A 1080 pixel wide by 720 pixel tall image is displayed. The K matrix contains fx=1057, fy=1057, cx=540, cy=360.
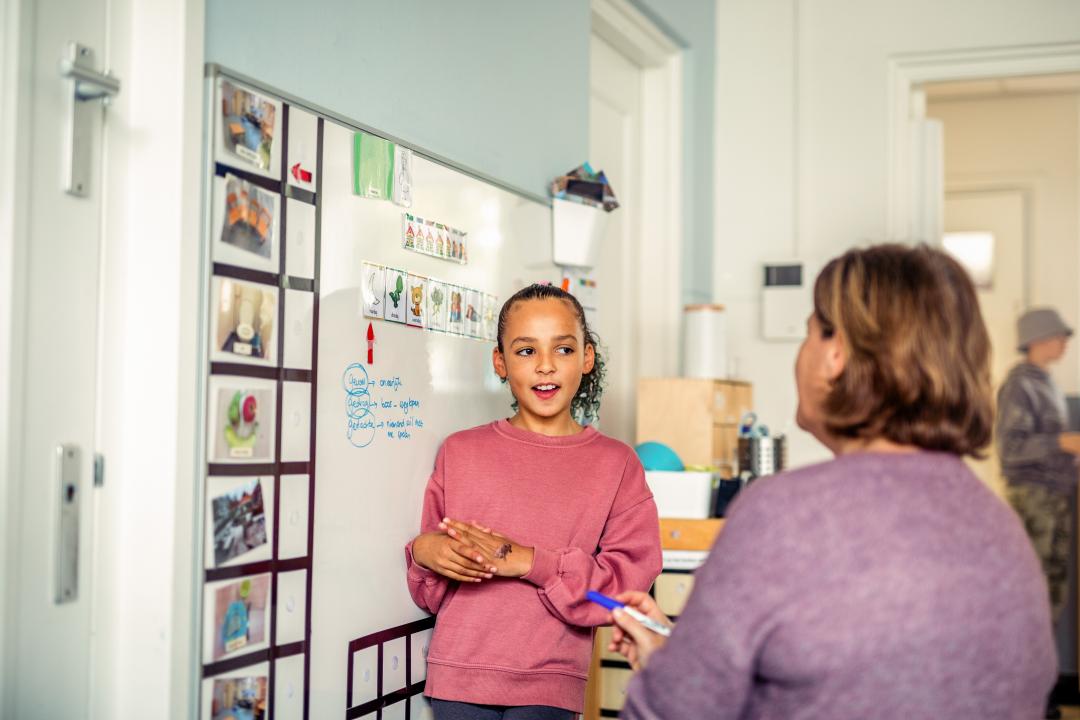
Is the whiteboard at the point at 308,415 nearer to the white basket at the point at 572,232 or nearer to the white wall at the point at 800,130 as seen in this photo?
the white basket at the point at 572,232

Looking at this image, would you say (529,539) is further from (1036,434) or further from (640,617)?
(1036,434)

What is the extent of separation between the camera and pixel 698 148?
12.5 ft

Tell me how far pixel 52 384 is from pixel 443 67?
1.08 m

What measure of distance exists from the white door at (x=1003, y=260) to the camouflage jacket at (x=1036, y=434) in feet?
3.57

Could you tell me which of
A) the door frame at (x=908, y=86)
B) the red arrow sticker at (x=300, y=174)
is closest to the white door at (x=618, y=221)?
the door frame at (x=908, y=86)

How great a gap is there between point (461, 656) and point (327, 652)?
0.77 feet

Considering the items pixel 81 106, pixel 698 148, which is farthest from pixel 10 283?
pixel 698 148

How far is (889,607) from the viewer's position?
0.90 metres

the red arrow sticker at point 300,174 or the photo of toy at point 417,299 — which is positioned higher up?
the red arrow sticker at point 300,174

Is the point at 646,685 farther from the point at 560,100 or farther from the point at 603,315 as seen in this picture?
the point at 603,315

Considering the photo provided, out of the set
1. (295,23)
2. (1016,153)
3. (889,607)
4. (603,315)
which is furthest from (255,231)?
(1016,153)

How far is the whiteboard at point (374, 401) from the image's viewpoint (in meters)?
1.70

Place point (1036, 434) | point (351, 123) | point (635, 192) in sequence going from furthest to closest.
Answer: point (1036, 434) < point (635, 192) < point (351, 123)

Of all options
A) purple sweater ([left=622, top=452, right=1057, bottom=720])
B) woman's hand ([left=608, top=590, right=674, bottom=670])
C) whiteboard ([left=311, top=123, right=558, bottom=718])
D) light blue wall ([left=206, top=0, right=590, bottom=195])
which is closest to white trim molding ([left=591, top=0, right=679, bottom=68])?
light blue wall ([left=206, top=0, right=590, bottom=195])
